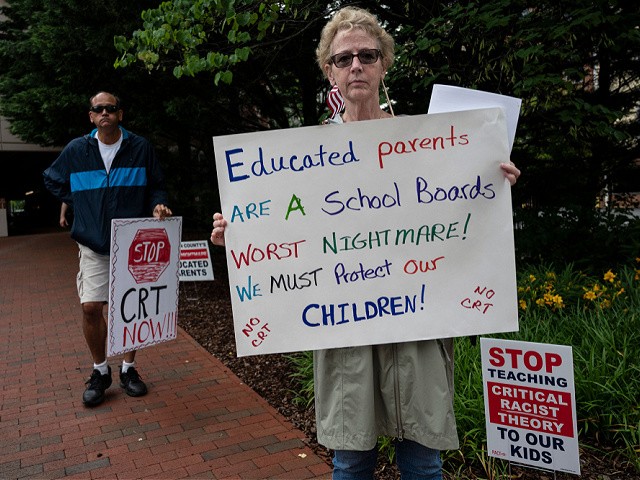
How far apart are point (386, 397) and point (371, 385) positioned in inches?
2.9

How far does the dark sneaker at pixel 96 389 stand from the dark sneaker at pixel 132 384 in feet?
0.44

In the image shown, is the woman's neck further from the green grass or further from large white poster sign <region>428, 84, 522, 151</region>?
the green grass

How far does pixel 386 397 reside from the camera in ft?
6.15

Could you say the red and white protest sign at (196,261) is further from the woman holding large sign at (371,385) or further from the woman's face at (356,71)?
the woman's face at (356,71)

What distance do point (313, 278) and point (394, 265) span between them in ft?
1.00

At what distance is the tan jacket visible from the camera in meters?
1.84

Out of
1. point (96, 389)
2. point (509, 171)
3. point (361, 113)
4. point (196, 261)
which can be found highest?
point (361, 113)

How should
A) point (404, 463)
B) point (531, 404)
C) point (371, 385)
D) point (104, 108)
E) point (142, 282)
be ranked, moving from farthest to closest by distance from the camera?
point (142, 282)
point (104, 108)
point (531, 404)
point (404, 463)
point (371, 385)

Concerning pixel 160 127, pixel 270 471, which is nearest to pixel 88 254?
pixel 270 471

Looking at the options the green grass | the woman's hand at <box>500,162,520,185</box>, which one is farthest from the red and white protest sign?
the woman's hand at <box>500,162,520,185</box>

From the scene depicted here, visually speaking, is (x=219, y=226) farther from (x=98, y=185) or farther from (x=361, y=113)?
(x=98, y=185)

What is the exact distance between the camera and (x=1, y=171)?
3036cm

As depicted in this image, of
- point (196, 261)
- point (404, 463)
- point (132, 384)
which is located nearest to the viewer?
point (404, 463)

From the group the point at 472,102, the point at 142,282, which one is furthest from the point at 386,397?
the point at 142,282
